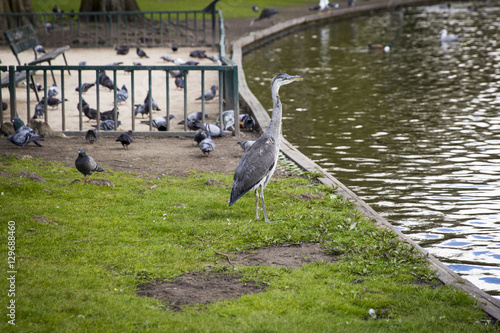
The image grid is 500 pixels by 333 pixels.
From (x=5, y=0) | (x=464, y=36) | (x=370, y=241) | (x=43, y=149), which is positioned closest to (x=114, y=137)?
(x=43, y=149)

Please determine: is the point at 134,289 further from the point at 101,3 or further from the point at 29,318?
the point at 101,3

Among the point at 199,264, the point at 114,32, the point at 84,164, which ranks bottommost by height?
the point at 199,264

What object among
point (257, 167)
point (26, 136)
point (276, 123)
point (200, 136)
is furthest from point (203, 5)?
point (257, 167)

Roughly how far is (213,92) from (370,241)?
9908 millimetres

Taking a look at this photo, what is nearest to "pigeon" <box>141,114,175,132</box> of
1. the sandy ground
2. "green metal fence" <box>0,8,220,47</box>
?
the sandy ground

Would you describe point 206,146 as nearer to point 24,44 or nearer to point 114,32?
point 24,44

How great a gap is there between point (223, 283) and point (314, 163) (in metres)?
4.65

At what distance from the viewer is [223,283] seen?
18.7ft

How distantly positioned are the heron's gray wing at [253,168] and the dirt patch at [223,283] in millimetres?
975

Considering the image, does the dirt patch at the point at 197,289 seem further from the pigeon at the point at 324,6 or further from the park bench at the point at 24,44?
the pigeon at the point at 324,6

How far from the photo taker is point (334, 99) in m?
16.9

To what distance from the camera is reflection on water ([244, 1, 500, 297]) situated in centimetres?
829

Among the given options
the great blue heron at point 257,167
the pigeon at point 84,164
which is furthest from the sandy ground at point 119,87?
the great blue heron at point 257,167

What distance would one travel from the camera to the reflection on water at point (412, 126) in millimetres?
8289
